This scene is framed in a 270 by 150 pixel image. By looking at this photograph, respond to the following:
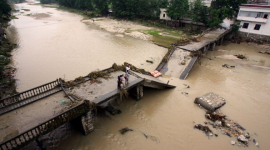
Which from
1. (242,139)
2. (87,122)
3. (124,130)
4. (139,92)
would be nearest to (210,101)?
(242,139)

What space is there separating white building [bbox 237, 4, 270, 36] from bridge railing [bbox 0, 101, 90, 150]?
123 ft

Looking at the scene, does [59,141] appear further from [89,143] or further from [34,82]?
[34,82]

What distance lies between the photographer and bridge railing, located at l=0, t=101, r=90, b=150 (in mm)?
7637

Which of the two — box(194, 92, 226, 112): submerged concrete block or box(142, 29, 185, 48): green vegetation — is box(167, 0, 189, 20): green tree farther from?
box(194, 92, 226, 112): submerged concrete block

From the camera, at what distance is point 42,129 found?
8.47m

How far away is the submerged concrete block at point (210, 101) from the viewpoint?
14.0 meters

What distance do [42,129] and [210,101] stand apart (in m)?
13.3

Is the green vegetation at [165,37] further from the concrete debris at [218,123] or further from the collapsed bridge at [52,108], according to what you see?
the concrete debris at [218,123]

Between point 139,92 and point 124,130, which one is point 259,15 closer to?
point 139,92

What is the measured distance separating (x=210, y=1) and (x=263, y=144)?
38720 millimetres

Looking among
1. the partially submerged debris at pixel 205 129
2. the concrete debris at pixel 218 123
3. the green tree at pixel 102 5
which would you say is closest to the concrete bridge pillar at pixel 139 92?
the partially submerged debris at pixel 205 129

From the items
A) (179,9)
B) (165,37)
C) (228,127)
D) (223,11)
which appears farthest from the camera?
(179,9)

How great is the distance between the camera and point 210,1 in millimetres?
40281

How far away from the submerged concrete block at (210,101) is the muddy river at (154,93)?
2.19ft
